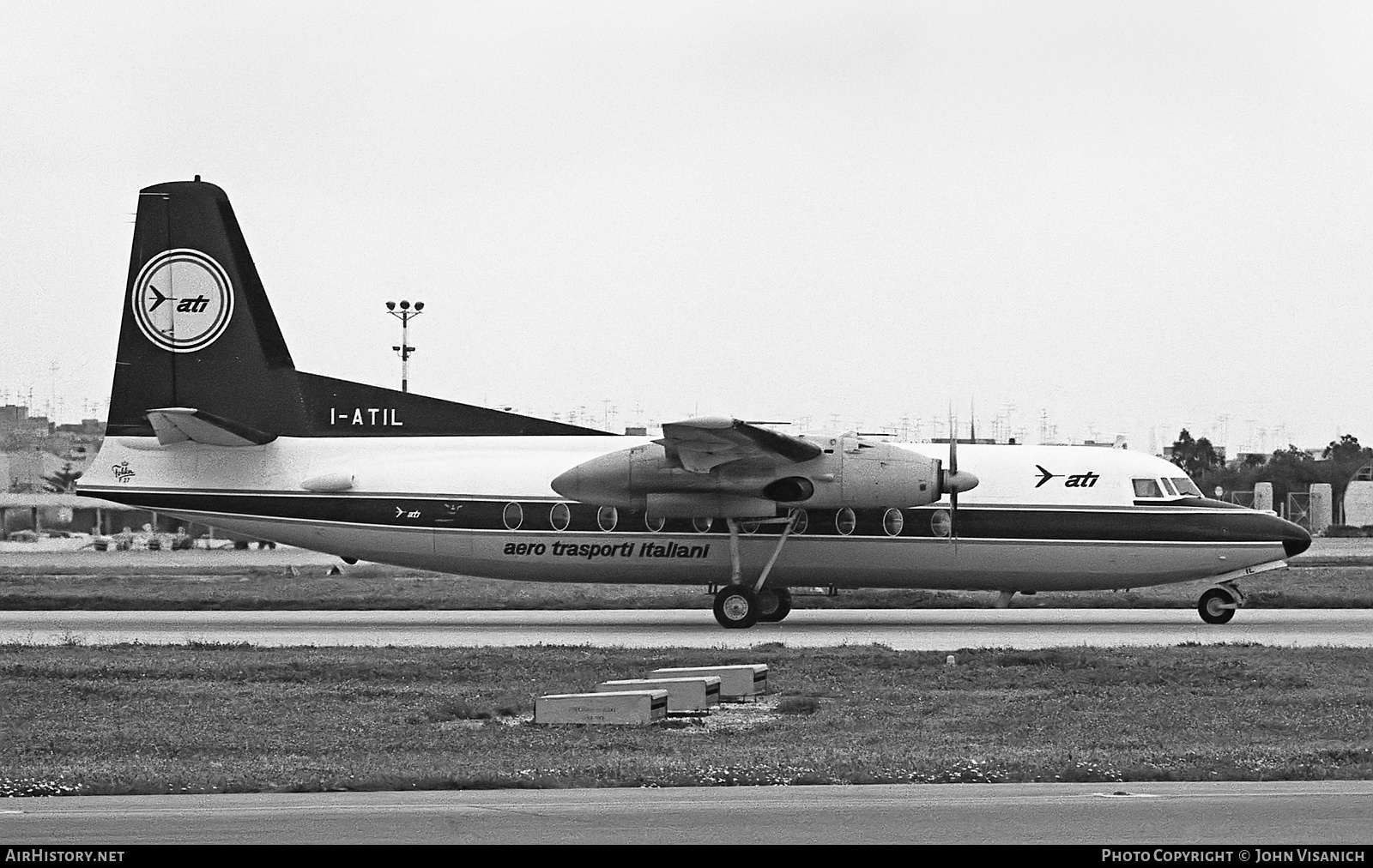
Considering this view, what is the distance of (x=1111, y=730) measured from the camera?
15164mm

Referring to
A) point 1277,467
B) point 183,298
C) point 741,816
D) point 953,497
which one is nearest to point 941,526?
point 953,497

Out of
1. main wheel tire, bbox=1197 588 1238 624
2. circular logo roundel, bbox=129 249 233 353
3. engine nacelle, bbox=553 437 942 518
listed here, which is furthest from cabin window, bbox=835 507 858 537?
circular logo roundel, bbox=129 249 233 353

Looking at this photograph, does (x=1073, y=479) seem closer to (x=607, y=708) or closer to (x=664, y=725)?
(x=664, y=725)

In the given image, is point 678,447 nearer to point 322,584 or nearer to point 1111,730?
point 1111,730

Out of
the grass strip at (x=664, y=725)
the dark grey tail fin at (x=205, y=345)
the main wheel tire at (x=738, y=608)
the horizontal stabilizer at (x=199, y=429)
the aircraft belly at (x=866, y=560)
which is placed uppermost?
the dark grey tail fin at (x=205, y=345)

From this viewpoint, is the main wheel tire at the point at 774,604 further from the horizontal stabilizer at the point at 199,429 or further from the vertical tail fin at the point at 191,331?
the horizontal stabilizer at the point at 199,429

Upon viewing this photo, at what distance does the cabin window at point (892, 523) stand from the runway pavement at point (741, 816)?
16.4m

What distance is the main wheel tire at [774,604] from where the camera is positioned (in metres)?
28.3

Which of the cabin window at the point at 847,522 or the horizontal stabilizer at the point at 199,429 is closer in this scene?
the horizontal stabilizer at the point at 199,429

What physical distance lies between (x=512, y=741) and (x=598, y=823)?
5.29m

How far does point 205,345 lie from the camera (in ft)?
93.9

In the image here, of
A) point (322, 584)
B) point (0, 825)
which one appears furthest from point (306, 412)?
point (0, 825)

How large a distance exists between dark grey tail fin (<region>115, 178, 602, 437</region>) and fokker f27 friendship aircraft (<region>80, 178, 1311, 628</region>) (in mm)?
32

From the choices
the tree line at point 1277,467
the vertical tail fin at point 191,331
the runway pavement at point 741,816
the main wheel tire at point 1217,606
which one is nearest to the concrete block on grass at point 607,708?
the runway pavement at point 741,816
